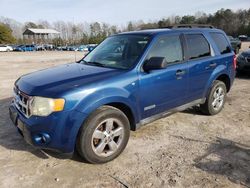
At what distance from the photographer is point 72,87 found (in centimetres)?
342

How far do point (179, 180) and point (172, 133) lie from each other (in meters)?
1.54

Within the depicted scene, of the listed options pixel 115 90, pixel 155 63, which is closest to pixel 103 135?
pixel 115 90

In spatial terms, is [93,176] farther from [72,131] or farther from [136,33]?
[136,33]

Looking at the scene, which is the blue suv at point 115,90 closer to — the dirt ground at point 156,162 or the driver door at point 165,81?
the driver door at point 165,81

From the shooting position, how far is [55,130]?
10.9 ft

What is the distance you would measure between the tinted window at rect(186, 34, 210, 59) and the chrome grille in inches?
115

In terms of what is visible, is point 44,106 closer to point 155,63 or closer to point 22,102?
point 22,102

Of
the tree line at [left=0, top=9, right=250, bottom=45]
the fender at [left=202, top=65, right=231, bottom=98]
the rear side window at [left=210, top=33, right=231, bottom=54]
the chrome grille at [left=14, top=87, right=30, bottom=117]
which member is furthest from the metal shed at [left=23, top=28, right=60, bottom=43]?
the chrome grille at [left=14, top=87, right=30, bottom=117]

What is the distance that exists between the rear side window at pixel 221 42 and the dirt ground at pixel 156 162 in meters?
1.58

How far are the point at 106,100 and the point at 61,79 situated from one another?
0.70m

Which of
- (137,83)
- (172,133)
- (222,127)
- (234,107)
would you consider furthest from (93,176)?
(234,107)

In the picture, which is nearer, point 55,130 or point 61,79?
point 55,130

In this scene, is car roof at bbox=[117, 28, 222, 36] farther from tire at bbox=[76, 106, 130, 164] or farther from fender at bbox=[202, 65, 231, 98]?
tire at bbox=[76, 106, 130, 164]

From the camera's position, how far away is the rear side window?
561 cm
